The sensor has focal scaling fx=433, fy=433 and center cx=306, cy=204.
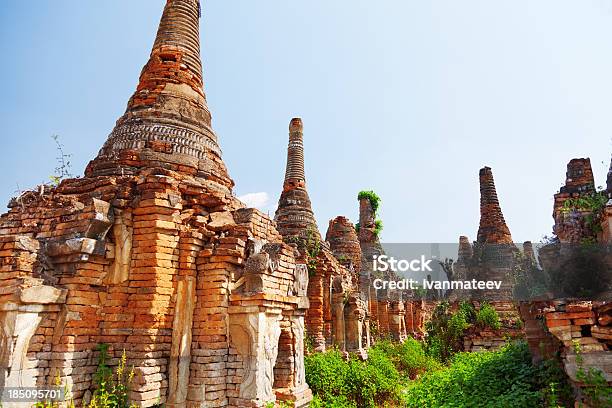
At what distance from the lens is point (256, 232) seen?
833cm

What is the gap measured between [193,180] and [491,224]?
18.7 m

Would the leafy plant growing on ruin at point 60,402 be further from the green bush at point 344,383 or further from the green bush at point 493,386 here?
the green bush at point 493,386

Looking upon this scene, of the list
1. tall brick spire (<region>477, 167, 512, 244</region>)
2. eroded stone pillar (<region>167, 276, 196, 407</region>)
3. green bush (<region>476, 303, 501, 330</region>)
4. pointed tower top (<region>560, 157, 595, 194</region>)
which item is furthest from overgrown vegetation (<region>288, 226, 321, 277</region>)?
tall brick spire (<region>477, 167, 512, 244</region>)

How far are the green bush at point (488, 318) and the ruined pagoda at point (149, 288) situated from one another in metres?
13.2

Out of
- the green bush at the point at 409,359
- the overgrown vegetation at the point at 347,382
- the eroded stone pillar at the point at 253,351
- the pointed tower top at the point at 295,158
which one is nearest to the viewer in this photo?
the eroded stone pillar at the point at 253,351

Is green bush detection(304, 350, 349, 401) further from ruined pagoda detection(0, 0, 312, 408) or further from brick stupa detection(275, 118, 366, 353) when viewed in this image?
ruined pagoda detection(0, 0, 312, 408)

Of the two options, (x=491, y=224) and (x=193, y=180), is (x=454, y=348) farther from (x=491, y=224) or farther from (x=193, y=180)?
(x=193, y=180)

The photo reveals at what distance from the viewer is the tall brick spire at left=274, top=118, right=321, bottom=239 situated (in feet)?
53.1

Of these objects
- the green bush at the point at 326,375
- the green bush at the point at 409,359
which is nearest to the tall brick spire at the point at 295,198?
the green bush at the point at 326,375

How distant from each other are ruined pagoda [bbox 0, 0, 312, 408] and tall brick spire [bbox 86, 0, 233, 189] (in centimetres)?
6

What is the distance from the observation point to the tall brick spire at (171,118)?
839 centimetres

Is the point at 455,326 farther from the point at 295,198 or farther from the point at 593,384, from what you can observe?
the point at 593,384

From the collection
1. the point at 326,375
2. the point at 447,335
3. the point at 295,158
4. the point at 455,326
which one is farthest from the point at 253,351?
the point at 447,335

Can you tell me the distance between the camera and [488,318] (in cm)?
1909
